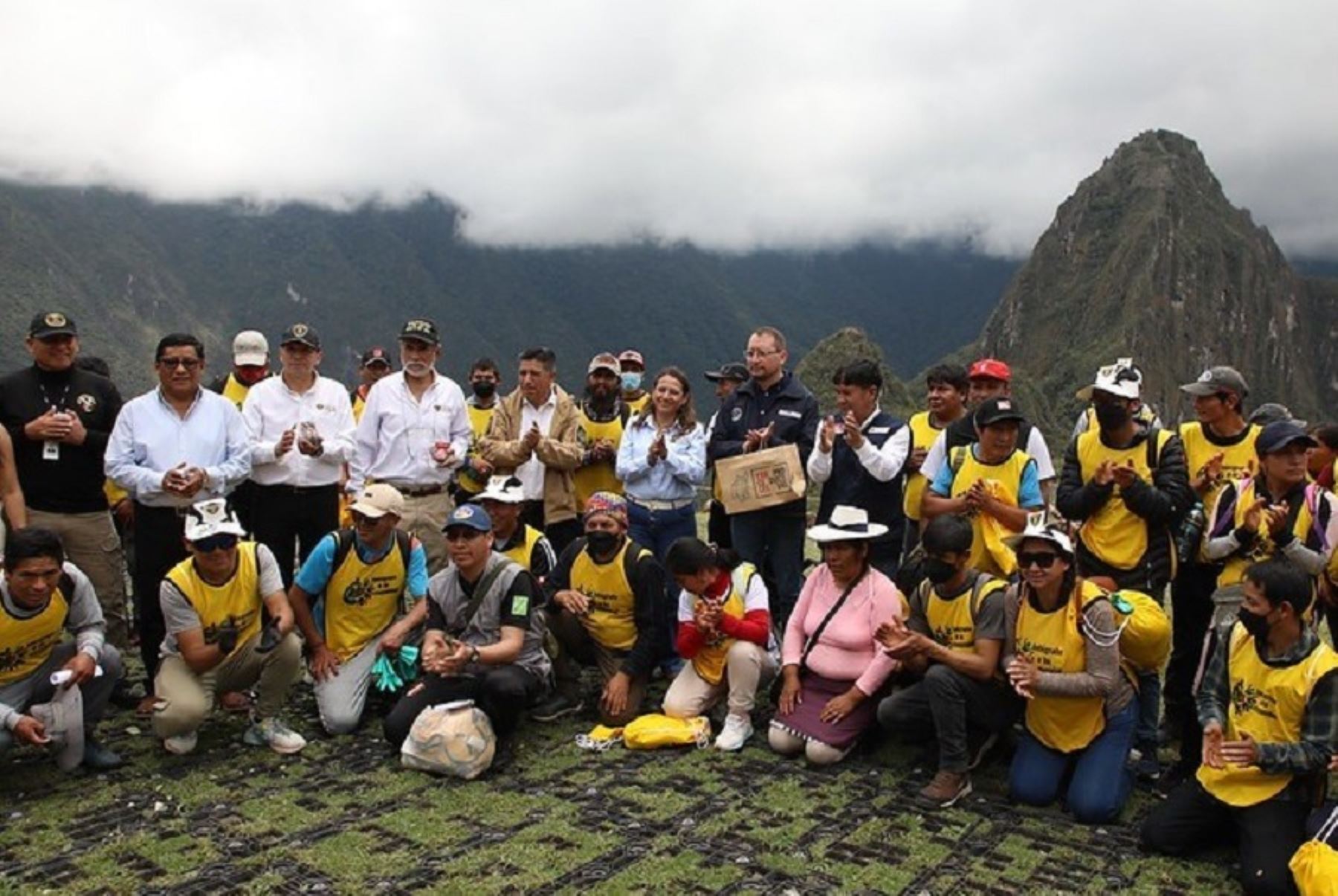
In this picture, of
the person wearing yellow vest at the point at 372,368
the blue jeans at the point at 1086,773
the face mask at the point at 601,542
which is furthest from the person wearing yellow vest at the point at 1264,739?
the person wearing yellow vest at the point at 372,368

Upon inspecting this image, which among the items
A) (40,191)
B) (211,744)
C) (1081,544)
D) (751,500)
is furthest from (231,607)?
(40,191)

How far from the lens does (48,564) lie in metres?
5.23

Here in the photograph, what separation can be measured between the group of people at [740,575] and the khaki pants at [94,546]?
0.02 metres

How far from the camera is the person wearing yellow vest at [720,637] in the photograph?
6.27 m

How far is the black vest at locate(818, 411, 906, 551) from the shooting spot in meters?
6.82

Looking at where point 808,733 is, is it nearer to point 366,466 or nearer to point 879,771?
point 879,771

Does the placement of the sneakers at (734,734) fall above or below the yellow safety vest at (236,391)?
below

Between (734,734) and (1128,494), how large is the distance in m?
2.67

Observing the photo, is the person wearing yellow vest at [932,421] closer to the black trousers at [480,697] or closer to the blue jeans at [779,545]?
the blue jeans at [779,545]

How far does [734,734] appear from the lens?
243 inches

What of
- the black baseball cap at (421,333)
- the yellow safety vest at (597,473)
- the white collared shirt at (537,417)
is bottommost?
the yellow safety vest at (597,473)

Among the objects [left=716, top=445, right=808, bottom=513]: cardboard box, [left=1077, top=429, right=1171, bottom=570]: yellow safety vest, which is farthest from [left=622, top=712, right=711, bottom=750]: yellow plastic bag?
[left=1077, top=429, right=1171, bottom=570]: yellow safety vest

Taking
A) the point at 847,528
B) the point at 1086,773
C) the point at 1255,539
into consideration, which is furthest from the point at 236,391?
the point at 1255,539

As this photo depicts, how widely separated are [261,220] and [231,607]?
8207 cm
